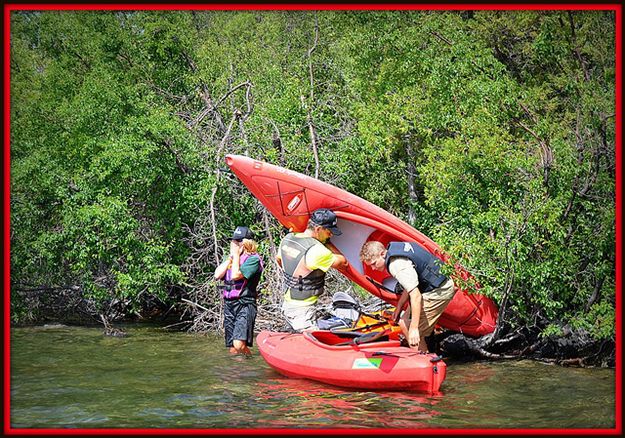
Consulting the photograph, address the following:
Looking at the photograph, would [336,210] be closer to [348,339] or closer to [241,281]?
[241,281]

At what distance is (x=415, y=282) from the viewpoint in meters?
7.00

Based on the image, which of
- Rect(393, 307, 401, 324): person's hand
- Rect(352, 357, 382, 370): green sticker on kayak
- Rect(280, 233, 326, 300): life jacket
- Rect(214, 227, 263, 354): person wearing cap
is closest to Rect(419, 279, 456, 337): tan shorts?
Rect(393, 307, 401, 324): person's hand

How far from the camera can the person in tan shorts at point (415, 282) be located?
696 cm

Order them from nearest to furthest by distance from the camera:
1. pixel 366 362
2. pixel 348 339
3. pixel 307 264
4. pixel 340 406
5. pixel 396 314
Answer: pixel 340 406
pixel 366 362
pixel 307 264
pixel 396 314
pixel 348 339

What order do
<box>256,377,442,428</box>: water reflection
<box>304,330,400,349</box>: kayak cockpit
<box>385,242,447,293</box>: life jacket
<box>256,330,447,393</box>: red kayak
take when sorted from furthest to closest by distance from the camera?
<box>304,330,400,349</box>: kayak cockpit, <box>385,242,447,293</box>: life jacket, <box>256,330,447,393</box>: red kayak, <box>256,377,442,428</box>: water reflection

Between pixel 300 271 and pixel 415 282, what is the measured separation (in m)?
1.28

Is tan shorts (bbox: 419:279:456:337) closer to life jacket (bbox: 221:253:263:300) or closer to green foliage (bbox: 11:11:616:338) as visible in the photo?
green foliage (bbox: 11:11:616:338)

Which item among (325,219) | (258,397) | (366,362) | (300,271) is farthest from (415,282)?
(258,397)

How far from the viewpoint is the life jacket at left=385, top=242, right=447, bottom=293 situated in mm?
7148

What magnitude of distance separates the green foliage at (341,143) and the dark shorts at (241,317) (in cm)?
217

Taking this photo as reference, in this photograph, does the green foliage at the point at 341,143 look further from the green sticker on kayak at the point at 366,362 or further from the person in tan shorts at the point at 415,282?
the green sticker on kayak at the point at 366,362

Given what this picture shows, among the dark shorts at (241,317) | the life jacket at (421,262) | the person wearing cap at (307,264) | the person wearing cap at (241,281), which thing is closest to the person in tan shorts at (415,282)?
the life jacket at (421,262)

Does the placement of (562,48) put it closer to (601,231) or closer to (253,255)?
(601,231)

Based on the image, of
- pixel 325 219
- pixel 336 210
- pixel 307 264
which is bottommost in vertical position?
pixel 307 264
